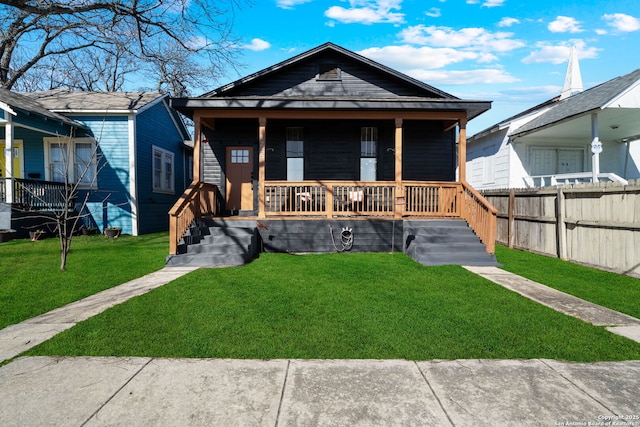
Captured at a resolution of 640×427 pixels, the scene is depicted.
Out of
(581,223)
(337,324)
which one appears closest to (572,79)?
(581,223)

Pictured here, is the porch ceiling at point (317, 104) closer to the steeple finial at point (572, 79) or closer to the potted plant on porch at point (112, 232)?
the potted plant on porch at point (112, 232)

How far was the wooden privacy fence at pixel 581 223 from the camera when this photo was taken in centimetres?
665

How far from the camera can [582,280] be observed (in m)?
6.43

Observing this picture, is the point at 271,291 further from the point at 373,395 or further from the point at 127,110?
the point at 127,110

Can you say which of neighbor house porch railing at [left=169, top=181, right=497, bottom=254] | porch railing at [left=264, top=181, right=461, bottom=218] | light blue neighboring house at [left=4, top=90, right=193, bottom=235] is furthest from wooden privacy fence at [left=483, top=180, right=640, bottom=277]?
light blue neighboring house at [left=4, top=90, right=193, bottom=235]

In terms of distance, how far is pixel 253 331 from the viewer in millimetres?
3828

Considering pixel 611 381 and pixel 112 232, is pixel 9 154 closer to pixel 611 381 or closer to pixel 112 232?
pixel 112 232

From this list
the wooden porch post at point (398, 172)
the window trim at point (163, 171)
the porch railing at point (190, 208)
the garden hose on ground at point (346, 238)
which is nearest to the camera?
the porch railing at point (190, 208)

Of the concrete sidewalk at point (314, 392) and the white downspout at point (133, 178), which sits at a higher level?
the white downspout at point (133, 178)

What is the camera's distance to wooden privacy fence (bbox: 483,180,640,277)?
6648 mm

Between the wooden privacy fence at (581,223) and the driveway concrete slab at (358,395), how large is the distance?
6.26 metres

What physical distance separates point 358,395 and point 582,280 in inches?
235

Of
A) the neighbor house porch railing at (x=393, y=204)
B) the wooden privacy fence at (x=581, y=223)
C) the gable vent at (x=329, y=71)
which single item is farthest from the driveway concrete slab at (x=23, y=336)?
the gable vent at (x=329, y=71)

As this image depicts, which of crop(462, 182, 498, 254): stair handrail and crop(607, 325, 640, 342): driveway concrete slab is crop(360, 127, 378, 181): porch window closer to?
crop(462, 182, 498, 254): stair handrail
